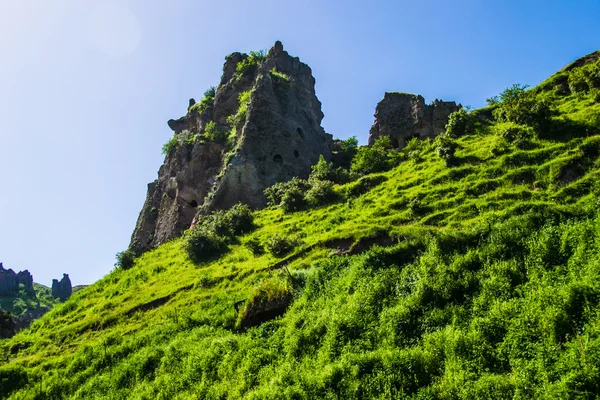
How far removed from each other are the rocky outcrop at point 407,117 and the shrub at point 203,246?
81.3 feet

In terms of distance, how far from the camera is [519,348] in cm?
1240

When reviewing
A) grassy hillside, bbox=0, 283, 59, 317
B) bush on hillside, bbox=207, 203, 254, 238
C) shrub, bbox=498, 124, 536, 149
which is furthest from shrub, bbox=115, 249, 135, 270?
grassy hillside, bbox=0, 283, 59, 317

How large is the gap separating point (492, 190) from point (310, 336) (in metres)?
14.4

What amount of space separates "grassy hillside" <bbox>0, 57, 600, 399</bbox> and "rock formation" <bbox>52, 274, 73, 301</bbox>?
394 feet

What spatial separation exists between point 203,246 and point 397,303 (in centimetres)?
2162

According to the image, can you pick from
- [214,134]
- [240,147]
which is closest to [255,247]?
[240,147]

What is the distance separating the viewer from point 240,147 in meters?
49.8

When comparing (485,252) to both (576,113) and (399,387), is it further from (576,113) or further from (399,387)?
(576,113)

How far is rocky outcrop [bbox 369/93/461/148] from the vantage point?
49281 mm

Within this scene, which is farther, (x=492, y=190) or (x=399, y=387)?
(x=492, y=190)

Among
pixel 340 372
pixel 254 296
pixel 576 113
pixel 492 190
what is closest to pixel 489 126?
pixel 576 113

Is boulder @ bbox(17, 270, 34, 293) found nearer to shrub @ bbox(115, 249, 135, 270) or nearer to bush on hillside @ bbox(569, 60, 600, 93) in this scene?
shrub @ bbox(115, 249, 135, 270)

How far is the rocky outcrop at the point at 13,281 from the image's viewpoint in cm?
12369

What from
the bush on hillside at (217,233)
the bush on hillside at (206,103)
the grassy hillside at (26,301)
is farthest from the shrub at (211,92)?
the grassy hillside at (26,301)
